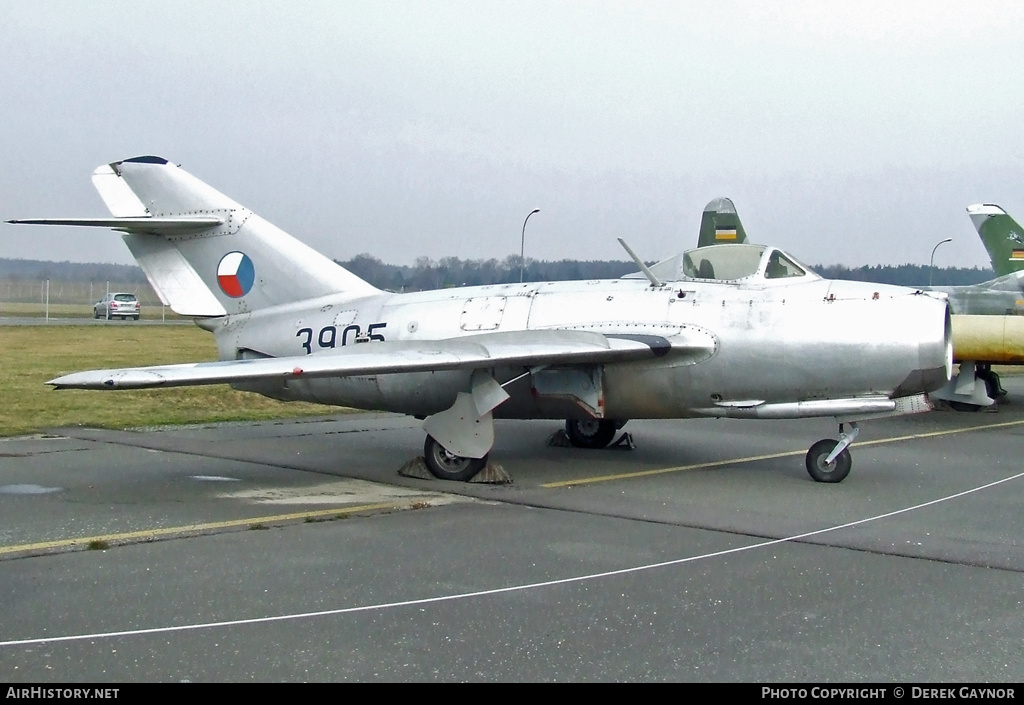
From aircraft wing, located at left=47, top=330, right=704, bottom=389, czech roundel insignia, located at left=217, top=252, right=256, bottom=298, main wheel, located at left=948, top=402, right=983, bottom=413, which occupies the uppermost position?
czech roundel insignia, located at left=217, top=252, right=256, bottom=298

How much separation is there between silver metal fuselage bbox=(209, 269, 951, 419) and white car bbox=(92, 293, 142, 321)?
4221 centimetres

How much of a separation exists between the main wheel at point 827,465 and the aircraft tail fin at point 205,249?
5.47m

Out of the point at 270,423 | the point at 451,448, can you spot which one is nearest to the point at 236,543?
the point at 451,448

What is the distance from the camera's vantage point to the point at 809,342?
10039mm

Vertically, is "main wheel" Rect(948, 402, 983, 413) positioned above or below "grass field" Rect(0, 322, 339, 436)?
below

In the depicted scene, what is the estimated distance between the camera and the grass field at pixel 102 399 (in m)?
15.1

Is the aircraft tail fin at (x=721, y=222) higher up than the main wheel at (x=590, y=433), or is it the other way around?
the aircraft tail fin at (x=721, y=222)

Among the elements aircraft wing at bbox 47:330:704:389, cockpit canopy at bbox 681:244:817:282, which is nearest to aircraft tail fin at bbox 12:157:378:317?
aircraft wing at bbox 47:330:704:389

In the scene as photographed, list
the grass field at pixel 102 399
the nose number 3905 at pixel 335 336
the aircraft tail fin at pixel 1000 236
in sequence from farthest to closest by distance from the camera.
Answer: the aircraft tail fin at pixel 1000 236 < the grass field at pixel 102 399 < the nose number 3905 at pixel 335 336

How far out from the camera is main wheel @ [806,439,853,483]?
1036cm

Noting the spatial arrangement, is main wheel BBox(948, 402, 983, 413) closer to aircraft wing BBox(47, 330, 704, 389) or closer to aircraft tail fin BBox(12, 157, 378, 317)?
aircraft wing BBox(47, 330, 704, 389)

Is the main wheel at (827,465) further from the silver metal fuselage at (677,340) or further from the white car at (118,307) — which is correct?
the white car at (118,307)

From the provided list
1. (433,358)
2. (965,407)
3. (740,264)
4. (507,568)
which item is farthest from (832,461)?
(965,407)

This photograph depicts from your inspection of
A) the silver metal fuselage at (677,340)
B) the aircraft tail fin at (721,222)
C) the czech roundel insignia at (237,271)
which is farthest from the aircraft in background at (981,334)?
the czech roundel insignia at (237,271)
